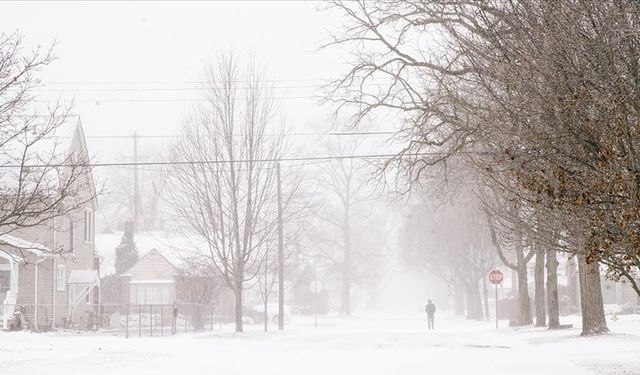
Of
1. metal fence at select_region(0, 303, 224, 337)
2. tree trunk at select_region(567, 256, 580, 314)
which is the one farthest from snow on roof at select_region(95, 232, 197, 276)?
tree trunk at select_region(567, 256, 580, 314)

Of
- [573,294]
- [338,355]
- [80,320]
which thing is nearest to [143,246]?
[80,320]

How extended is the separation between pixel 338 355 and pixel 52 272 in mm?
24123

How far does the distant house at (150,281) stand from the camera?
61281 millimetres

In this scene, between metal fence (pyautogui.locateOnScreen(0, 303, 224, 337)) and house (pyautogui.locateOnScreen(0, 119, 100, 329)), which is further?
house (pyautogui.locateOnScreen(0, 119, 100, 329))

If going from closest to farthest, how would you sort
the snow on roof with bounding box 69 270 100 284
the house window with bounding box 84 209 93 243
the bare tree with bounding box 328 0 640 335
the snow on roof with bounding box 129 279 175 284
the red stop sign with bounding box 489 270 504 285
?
1. the bare tree with bounding box 328 0 640 335
2. the red stop sign with bounding box 489 270 504 285
3. the snow on roof with bounding box 69 270 100 284
4. the house window with bounding box 84 209 93 243
5. the snow on roof with bounding box 129 279 175 284

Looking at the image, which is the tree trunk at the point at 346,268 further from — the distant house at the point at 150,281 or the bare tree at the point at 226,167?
the bare tree at the point at 226,167

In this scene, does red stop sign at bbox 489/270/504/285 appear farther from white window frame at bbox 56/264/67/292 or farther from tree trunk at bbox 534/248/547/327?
white window frame at bbox 56/264/67/292

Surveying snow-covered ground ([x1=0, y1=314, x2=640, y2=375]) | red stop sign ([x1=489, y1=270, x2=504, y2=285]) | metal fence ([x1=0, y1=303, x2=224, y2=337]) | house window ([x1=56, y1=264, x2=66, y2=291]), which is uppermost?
Answer: house window ([x1=56, y1=264, x2=66, y2=291])

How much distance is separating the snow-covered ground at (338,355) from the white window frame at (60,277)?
13599mm

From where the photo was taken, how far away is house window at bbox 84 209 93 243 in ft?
169

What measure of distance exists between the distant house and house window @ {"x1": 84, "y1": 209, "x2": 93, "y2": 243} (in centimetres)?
888

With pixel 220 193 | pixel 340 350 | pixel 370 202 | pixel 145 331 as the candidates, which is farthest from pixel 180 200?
pixel 370 202

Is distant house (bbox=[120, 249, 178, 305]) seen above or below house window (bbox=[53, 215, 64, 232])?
below

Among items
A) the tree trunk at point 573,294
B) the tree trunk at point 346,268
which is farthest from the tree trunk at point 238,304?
the tree trunk at point 346,268
